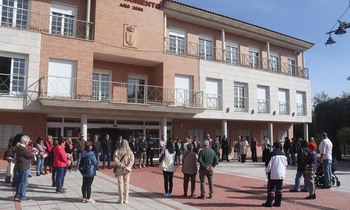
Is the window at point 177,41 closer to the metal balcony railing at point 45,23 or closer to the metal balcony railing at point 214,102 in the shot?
the metal balcony railing at point 214,102

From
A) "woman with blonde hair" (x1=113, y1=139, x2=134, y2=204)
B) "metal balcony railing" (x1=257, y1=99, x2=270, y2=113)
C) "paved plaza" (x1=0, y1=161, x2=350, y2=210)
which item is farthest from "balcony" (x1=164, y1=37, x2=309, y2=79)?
"woman with blonde hair" (x1=113, y1=139, x2=134, y2=204)

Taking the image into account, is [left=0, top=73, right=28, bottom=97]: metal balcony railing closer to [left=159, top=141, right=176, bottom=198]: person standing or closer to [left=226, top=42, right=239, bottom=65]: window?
[left=159, top=141, right=176, bottom=198]: person standing

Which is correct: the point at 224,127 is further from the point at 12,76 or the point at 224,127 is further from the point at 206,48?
the point at 12,76

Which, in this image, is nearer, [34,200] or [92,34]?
[34,200]

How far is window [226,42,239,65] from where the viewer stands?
2340cm

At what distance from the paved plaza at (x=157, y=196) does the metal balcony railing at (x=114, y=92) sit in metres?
4.57

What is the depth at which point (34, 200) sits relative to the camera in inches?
343

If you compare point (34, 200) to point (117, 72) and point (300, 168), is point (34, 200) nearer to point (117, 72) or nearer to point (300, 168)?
point (300, 168)

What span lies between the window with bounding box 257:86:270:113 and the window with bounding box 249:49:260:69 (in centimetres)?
187

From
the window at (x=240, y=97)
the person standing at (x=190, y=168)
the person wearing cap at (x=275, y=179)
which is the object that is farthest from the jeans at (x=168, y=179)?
the window at (x=240, y=97)

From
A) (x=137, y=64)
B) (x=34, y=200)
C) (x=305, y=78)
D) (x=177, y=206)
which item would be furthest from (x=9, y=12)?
(x=305, y=78)

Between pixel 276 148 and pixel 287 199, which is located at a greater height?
pixel 276 148

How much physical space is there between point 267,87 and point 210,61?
599cm

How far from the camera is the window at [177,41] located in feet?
68.2
